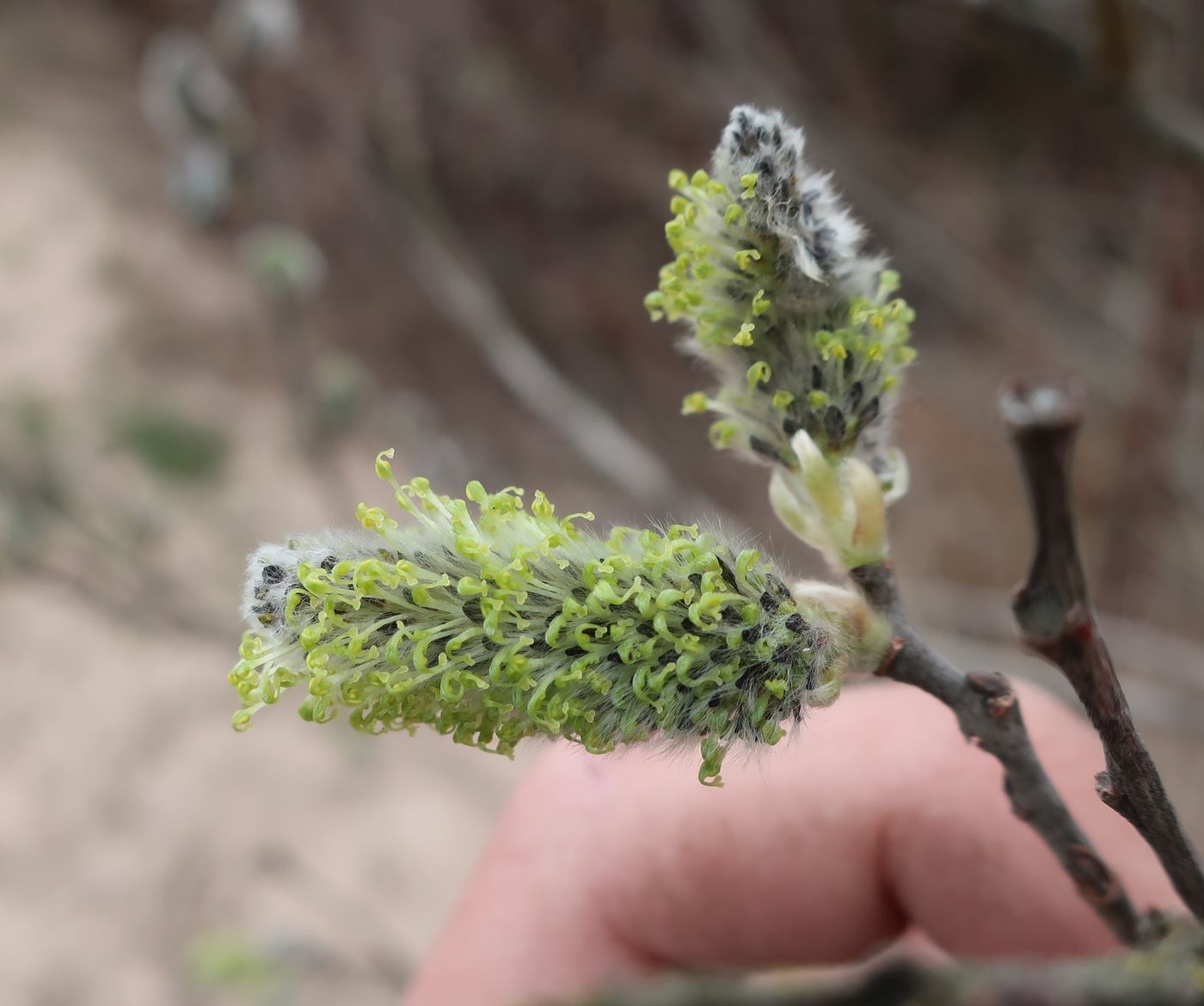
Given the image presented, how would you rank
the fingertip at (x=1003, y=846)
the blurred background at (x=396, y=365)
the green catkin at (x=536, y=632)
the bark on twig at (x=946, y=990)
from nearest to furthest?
the bark on twig at (x=946, y=990)
the green catkin at (x=536, y=632)
the fingertip at (x=1003, y=846)
the blurred background at (x=396, y=365)

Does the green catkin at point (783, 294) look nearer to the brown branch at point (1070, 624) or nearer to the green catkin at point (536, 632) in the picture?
the green catkin at point (536, 632)

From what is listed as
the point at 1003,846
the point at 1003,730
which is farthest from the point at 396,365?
the point at 1003,730

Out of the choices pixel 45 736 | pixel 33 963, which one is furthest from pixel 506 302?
pixel 33 963

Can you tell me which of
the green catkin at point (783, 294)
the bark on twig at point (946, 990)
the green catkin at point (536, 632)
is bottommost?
the bark on twig at point (946, 990)

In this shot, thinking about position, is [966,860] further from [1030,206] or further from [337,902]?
[1030,206]

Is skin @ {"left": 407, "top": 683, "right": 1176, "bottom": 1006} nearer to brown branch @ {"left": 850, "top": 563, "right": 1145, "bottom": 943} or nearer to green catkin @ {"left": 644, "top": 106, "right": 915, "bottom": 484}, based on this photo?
brown branch @ {"left": 850, "top": 563, "right": 1145, "bottom": 943}

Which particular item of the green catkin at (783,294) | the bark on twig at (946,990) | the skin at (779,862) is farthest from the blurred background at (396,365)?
the bark on twig at (946,990)

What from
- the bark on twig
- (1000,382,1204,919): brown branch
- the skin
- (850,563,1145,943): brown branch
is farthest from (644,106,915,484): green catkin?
the skin

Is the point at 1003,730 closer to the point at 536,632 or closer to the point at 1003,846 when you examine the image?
the point at 536,632
